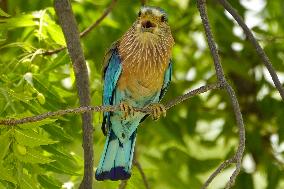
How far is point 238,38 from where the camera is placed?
18.8 ft

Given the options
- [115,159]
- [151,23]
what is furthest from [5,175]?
[151,23]

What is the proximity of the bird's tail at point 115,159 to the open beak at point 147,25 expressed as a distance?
649 millimetres

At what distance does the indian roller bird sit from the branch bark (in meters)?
0.38

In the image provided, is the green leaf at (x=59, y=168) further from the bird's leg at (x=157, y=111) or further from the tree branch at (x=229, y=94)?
the tree branch at (x=229, y=94)

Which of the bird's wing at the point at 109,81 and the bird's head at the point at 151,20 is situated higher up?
the bird's head at the point at 151,20

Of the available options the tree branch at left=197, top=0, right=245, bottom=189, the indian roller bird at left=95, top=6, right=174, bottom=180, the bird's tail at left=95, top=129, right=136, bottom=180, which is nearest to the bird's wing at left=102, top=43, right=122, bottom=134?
the indian roller bird at left=95, top=6, right=174, bottom=180

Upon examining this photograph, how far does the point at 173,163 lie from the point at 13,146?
9.32ft

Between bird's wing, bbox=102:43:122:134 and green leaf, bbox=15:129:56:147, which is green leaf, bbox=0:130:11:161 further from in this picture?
bird's wing, bbox=102:43:122:134

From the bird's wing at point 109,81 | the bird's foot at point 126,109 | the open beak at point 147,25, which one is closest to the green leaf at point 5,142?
the bird's foot at point 126,109

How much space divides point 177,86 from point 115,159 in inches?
71.2

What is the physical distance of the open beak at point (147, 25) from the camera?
13.8 ft

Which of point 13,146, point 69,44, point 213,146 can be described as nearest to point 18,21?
point 69,44

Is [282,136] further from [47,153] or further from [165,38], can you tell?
[47,153]

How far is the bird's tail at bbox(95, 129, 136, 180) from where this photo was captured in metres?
4.21
